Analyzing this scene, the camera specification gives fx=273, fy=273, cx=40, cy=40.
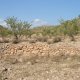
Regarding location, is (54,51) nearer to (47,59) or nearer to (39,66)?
(47,59)

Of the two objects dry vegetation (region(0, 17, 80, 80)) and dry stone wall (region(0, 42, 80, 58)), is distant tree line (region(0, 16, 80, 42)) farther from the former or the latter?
dry stone wall (region(0, 42, 80, 58))

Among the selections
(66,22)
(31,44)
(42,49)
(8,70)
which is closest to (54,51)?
(42,49)

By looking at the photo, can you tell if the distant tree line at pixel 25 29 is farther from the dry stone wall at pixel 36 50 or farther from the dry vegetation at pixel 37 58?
the dry stone wall at pixel 36 50

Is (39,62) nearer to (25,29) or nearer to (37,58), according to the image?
(37,58)

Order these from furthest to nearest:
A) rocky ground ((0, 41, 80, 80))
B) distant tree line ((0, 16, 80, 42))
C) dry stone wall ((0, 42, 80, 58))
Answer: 1. distant tree line ((0, 16, 80, 42))
2. dry stone wall ((0, 42, 80, 58))
3. rocky ground ((0, 41, 80, 80))

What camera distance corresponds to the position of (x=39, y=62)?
16.9 metres

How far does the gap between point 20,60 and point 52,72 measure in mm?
4547

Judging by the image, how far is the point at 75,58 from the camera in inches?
693

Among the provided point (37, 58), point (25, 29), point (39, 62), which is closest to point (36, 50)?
point (37, 58)

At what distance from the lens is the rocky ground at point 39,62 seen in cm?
1314

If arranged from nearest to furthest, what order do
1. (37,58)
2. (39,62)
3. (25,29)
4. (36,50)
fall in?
(39,62) < (37,58) < (36,50) < (25,29)

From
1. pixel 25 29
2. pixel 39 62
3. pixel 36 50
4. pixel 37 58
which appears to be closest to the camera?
pixel 39 62

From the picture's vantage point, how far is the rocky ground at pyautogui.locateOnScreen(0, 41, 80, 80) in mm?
13145

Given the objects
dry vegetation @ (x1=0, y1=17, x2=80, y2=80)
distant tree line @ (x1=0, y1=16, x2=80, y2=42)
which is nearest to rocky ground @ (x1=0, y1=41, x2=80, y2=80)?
dry vegetation @ (x1=0, y1=17, x2=80, y2=80)
